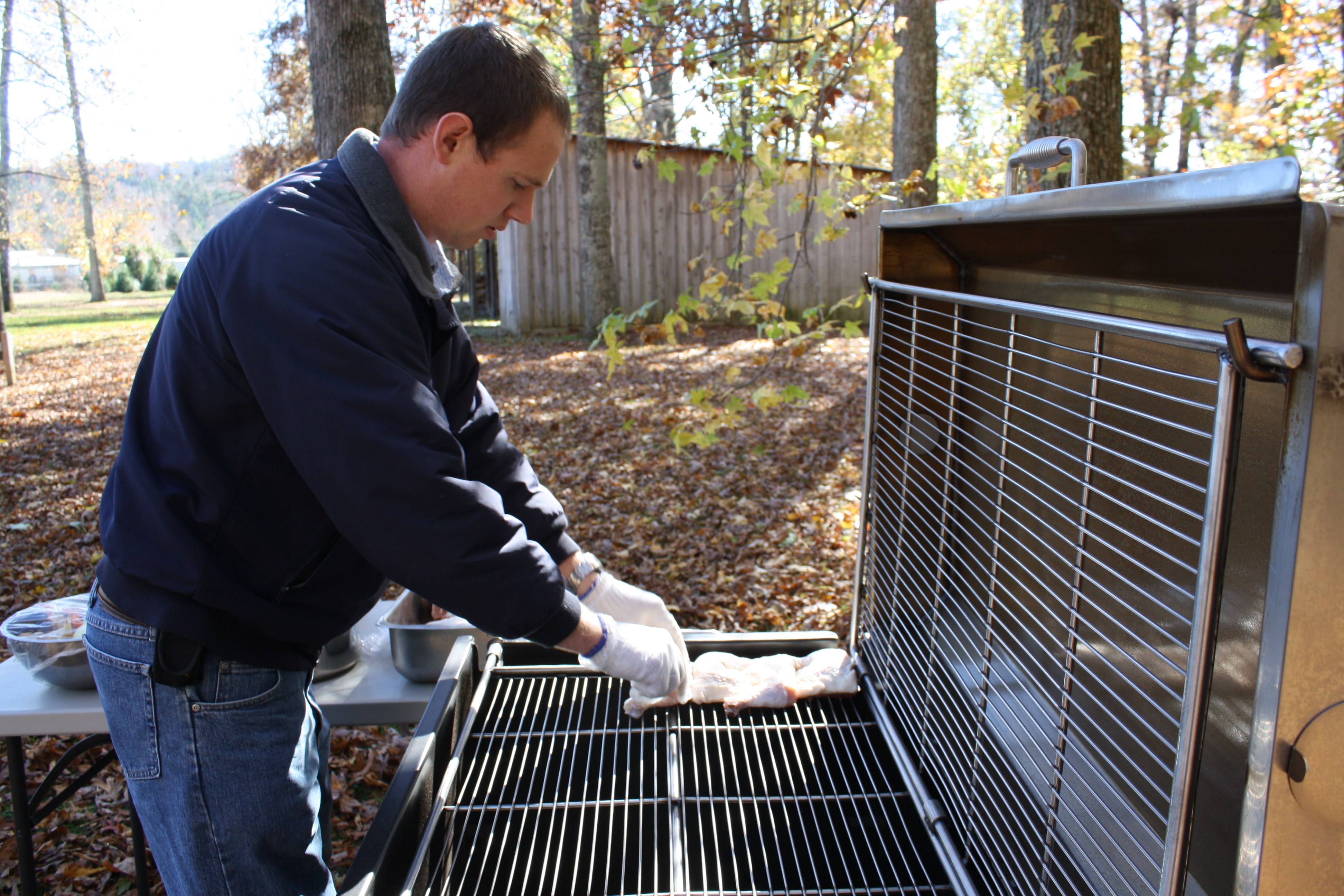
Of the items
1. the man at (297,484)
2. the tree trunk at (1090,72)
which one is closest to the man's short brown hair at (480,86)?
the man at (297,484)

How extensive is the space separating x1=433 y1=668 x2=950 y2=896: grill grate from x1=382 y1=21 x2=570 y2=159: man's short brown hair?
1.42 m

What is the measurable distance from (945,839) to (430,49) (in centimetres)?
188

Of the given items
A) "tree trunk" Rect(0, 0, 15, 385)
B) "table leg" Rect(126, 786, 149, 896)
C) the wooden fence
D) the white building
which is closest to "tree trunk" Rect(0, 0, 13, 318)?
"tree trunk" Rect(0, 0, 15, 385)

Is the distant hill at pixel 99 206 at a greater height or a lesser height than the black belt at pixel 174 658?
greater

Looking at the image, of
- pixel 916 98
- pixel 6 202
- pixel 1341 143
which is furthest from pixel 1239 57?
pixel 6 202

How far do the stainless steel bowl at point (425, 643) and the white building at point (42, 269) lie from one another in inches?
1512

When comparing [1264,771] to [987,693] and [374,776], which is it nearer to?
[987,693]

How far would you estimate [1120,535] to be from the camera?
1620 millimetres

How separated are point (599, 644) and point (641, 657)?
0.46 ft

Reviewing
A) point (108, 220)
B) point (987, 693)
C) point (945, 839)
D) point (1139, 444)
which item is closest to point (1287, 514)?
point (1139, 444)

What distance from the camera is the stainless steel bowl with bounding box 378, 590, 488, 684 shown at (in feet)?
8.23

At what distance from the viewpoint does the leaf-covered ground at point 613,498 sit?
343cm

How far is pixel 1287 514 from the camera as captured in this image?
861 millimetres

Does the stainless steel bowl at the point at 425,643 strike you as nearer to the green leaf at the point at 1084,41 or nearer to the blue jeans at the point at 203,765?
the blue jeans at the point at 203,765
